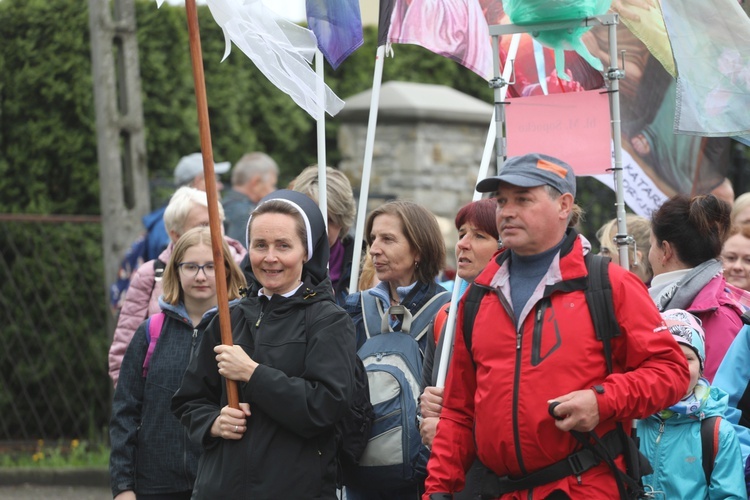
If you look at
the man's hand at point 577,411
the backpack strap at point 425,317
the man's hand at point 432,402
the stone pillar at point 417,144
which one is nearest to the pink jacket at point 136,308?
the backpack strap at point 425,317

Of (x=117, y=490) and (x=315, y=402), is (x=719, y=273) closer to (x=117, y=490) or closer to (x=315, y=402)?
(x=315, y=402)

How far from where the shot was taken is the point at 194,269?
529 centimetres

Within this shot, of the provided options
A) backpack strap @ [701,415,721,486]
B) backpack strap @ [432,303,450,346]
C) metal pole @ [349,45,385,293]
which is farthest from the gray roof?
backpack strap @ [701,415,721,486]

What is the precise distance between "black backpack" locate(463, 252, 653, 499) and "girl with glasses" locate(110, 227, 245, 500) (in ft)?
5.85

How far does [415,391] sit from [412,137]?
282 inches

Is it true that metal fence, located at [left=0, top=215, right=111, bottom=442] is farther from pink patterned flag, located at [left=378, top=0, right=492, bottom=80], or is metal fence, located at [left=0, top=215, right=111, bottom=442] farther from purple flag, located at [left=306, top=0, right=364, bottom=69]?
pink patterned flag, located at [left=378, top=0, right=492, bottom=80]

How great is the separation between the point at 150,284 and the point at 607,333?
309cm

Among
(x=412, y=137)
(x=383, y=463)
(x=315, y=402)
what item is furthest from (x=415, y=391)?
(x=412, y=137)

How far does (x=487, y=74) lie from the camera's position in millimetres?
5035

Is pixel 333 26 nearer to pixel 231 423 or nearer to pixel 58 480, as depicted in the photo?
pixel 231 423

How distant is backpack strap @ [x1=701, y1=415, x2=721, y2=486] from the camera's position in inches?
159

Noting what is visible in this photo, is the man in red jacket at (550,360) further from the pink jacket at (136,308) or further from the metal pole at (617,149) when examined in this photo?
the pink jacket at (136,308)

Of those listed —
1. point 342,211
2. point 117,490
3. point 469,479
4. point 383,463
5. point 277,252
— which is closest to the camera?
point 469,479

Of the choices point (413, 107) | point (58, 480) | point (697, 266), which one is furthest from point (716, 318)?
point (413, 107)
